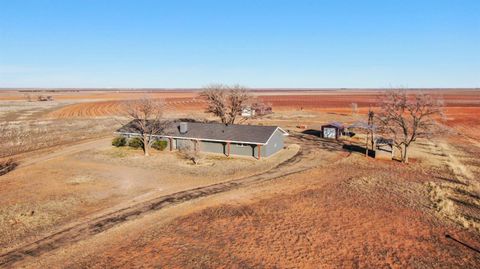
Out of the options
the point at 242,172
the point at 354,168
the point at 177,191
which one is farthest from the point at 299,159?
the point at 177,191

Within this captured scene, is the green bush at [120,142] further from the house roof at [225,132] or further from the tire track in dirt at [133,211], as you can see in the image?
the tire track in dirt at [133,211]

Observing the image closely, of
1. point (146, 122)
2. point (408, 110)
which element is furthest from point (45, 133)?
point (408, 110)

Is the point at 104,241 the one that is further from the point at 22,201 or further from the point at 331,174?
the point at 331,174

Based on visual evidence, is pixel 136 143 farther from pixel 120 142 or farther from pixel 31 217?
pixel 31 217

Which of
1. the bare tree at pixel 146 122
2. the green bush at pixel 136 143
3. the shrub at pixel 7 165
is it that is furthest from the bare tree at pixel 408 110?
the shrub at pixel 7 165

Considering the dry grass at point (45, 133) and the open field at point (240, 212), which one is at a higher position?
the dry grass at point (45, 133)

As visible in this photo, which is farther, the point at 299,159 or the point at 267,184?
the point at 299,159

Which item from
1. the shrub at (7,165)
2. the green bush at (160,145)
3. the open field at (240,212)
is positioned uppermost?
the green bush at (160,145)

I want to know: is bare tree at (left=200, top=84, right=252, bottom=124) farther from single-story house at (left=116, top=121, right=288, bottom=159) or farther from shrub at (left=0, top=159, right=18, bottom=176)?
shrub at (left=0, top=159, right=18, bottom=176)
